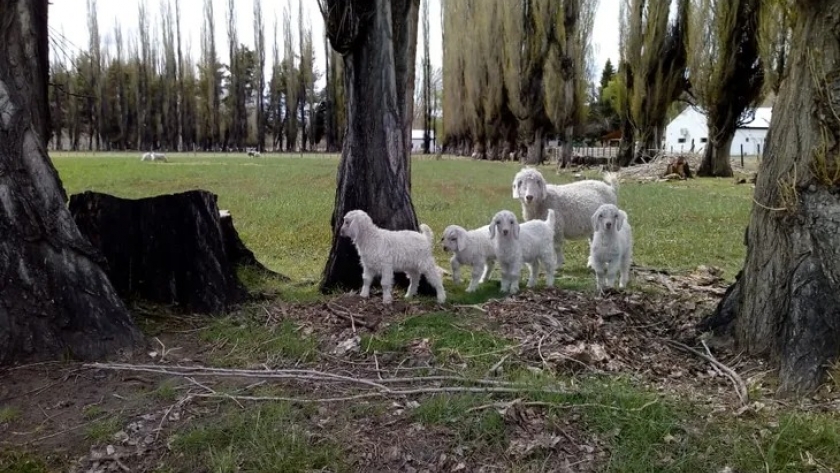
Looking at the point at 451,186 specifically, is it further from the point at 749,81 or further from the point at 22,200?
the point at 22,200

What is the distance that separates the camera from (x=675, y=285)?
7.50 m

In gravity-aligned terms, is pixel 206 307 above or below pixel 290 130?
below

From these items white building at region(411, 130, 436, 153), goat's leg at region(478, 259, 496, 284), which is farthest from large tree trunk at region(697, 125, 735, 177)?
white building at region(411, 130, 436, 153)

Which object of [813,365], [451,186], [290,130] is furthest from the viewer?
[290,130]

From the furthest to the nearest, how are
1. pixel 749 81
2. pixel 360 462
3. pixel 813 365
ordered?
pixel 749 81
pixel 813 365
pixel 360 462

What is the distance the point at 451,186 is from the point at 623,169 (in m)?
13.9

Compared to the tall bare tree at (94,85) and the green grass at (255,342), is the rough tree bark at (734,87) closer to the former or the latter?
the green grass at (255,342)

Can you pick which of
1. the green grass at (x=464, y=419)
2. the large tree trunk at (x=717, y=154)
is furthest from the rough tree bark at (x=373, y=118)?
the large tree trunk at (x=717, y=154)

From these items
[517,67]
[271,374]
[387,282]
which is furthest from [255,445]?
[517,67]

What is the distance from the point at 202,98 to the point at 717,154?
5389cm

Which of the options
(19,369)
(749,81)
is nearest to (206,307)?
(19,369)

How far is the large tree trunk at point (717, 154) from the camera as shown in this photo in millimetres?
28228

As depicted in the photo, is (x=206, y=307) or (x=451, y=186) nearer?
(x=206, y=307)

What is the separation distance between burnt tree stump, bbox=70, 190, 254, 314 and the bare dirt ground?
375mm
